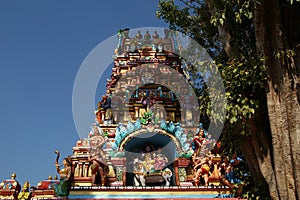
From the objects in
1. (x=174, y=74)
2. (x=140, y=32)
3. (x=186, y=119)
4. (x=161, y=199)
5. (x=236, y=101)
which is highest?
(x=140, y=32)

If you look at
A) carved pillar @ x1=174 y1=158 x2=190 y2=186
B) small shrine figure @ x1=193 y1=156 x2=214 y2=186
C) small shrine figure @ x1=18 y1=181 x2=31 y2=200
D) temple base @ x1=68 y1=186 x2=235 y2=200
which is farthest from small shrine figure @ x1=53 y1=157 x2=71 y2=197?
small shrine figure @ x1=193 y1=156 x2=214 y2=186

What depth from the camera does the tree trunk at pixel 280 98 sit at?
233 inches

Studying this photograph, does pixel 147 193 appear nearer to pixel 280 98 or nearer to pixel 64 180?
pixel 64 180

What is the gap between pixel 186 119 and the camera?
12945mm

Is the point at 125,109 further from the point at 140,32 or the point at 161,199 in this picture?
the point at 140,32

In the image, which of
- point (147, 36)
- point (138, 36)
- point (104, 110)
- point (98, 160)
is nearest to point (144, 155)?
point (98, 160)

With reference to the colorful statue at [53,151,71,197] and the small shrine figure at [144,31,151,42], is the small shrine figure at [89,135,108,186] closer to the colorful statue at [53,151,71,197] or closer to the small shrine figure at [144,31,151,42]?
the colorful statue at [53,151,71,197]

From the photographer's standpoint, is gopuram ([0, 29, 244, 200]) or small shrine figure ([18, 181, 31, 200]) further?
small shrine figure ([18, 181, 31, 200])

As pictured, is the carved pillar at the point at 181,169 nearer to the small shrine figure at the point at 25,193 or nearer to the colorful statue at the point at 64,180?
the colorful statue at the point at 64,180

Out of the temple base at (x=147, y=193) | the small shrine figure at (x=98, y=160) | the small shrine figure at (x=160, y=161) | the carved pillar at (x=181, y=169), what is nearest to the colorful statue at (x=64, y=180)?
the temple base at (x=147, y=193)

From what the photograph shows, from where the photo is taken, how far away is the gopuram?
9.51 meters

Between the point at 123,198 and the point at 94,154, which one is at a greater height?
the point at 94,154

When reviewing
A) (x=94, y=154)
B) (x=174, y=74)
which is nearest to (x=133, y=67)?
(x=174, y=74)

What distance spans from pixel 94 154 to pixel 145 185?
1.90 m
